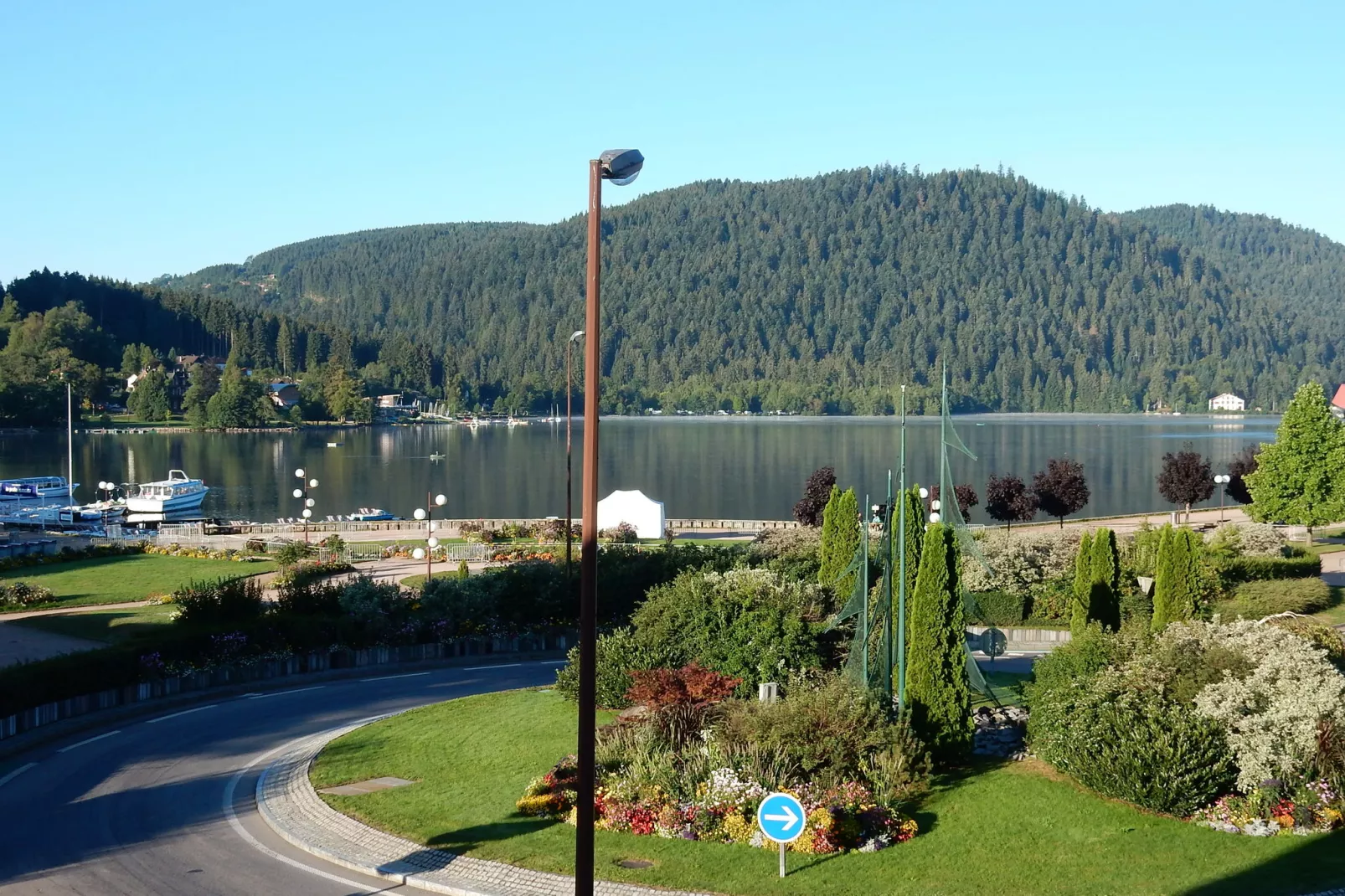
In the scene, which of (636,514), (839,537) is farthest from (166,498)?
(839,537)

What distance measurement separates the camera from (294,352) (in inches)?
7638

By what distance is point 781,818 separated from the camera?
12.2m

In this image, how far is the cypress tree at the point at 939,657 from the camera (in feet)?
55.7

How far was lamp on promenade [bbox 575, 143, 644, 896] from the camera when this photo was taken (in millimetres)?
8828

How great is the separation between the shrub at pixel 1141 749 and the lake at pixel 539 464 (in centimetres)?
5496

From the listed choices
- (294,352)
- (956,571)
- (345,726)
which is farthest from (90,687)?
(294,352)

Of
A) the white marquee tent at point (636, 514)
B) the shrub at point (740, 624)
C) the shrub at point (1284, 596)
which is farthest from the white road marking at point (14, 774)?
the white marquee tent at point (636, 514)

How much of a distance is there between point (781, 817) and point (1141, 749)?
17.7 feet

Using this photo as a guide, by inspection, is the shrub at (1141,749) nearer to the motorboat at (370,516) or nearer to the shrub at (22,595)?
the shrub at (22,595)

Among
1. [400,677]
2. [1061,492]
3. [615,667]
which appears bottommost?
[400,677]

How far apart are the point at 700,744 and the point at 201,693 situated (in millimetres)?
11174

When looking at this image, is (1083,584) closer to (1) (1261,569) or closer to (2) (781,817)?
(1) (1261,569)

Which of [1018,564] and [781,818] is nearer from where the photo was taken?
[781,818]

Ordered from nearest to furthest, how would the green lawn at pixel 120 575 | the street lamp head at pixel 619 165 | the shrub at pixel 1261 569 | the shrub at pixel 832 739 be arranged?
1. the street lamp head at pixel 619 165
2. the shrub at pixel 832 739
3. the shrub at pixel 1261 569
4. the green lawn at pixel 120 575
